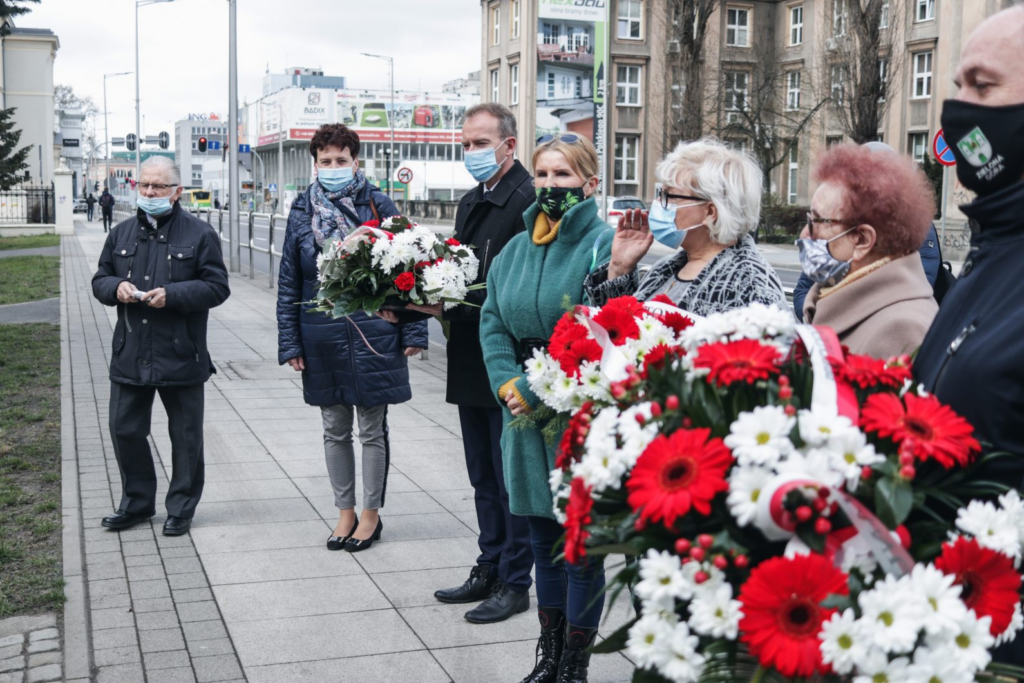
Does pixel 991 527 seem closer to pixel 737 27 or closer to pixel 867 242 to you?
pixel 867 242

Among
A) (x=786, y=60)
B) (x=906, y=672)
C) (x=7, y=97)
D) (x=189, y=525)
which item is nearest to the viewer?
(x=906, y=672)

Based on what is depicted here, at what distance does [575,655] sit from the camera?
158 inches

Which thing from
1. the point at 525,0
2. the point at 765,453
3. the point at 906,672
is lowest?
the point at 906,672

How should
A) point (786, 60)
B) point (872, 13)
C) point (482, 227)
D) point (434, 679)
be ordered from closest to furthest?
point (434, 679) → point (482, 227) → point (872, 13) → point (786, 60)

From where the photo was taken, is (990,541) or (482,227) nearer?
(990,541)

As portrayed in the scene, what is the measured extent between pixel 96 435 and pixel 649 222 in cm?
648

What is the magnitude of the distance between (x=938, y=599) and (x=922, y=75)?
48.4m

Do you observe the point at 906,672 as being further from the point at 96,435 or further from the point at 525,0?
the point at 525,0

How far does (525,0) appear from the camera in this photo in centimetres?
6216

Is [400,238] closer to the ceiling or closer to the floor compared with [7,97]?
closer to the floor

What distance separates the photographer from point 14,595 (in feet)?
17.2

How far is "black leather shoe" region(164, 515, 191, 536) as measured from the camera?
20.5 feet

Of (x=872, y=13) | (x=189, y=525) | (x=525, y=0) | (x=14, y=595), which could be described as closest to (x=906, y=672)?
(x=14, y=595)

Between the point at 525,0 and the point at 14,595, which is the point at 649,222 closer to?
the point at 14,595
